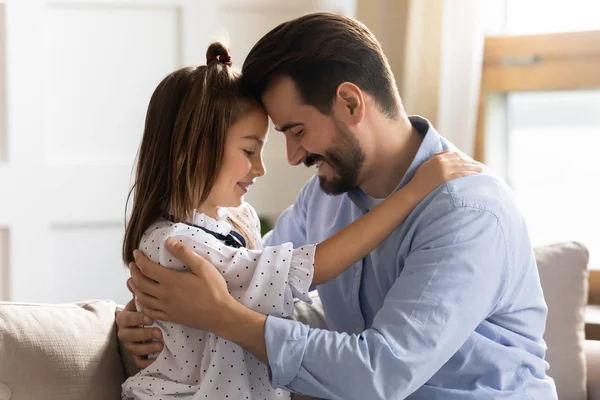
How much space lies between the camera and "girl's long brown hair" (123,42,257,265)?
1.60 metres

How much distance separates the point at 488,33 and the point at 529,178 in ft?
1.82

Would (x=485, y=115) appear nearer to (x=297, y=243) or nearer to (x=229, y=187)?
(x=297, y=243)

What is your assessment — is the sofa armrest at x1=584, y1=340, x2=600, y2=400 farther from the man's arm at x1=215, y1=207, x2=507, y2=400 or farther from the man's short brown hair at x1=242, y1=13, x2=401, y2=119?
the man's short brown hair at x1=242, y1=13, x2=401, y2=119

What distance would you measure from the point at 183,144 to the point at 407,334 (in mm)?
544

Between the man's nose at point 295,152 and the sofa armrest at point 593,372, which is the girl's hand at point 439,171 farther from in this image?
the sofa armrest at point 593,372

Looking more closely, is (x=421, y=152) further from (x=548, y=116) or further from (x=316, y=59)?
(x=548, y=116)

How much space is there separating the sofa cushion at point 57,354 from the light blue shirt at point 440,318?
15.2 inches

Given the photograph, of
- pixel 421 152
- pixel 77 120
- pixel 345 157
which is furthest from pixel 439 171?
pixel 77 120

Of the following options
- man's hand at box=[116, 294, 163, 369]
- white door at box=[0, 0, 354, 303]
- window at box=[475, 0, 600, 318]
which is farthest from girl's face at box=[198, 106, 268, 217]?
window at box=[475, 0, 600, 318]

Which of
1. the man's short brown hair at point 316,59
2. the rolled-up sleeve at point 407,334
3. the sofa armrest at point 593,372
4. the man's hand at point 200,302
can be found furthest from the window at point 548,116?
the man's hand at point 200,302

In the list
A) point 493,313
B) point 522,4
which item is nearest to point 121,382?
point 493,313

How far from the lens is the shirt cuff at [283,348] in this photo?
146cm

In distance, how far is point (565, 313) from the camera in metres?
2.07

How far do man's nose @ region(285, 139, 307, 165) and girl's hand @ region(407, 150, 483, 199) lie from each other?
0.25m
